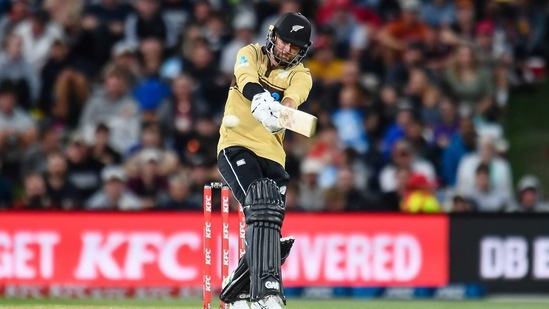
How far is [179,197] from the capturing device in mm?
14891

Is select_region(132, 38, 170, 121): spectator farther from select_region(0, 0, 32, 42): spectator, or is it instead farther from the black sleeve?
the black sleeve

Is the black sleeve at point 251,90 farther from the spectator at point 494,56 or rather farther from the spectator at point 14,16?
the spectator at point 14,16

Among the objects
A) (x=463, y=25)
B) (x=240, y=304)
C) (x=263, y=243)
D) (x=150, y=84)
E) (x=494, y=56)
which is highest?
(x=463, y=25)

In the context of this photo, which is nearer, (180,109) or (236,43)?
(180,109)

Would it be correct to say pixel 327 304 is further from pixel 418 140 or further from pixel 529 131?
pixel 529 131

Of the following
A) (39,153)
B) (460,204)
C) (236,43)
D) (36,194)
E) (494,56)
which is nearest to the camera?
(36,194)

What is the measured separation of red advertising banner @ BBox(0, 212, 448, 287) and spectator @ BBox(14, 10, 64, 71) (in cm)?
333

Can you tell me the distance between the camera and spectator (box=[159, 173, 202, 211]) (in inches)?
585

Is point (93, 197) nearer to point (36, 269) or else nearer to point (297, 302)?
point (36, 269)

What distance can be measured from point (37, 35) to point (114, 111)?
1.66 m

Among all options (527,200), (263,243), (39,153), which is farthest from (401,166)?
(263,243)

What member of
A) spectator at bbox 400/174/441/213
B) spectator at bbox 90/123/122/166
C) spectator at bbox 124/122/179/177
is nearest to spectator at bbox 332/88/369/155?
spectator at bbox 400/174/441/213

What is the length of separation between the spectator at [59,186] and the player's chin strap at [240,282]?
18.1 feet

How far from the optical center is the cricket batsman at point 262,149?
9.20 meters
